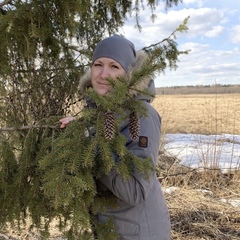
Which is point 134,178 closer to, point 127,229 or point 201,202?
point 127,229

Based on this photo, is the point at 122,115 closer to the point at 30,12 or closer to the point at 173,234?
the point at 30,12

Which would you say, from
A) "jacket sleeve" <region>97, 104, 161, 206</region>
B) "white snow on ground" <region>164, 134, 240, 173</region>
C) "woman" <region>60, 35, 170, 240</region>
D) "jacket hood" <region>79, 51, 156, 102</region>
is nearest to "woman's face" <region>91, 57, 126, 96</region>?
"woman" <region>60, 35, 170, 240</region>

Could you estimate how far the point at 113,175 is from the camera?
1579 mm

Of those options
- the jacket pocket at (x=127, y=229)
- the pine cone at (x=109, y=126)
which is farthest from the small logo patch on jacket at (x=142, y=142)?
the jacket pocket at (x=127, y=229)

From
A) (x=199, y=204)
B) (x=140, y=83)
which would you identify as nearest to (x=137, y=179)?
(x=140, y=83)

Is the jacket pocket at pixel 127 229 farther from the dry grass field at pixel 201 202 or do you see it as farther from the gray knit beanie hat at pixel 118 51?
the dry grass field at pixel 201 202

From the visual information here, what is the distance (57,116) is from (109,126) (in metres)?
0.72

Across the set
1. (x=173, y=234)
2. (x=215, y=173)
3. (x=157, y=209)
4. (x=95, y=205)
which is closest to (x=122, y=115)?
(x=95, y=205)

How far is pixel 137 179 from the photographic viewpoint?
158 cm

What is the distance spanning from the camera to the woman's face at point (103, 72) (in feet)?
6.48

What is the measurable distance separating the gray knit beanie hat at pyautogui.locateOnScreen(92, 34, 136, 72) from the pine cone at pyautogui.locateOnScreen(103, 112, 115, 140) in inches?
26.9

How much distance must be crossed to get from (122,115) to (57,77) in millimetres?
1832

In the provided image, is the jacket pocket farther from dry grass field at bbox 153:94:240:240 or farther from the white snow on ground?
the white snow on ground

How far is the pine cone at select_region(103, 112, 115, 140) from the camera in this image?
4.33 ft
